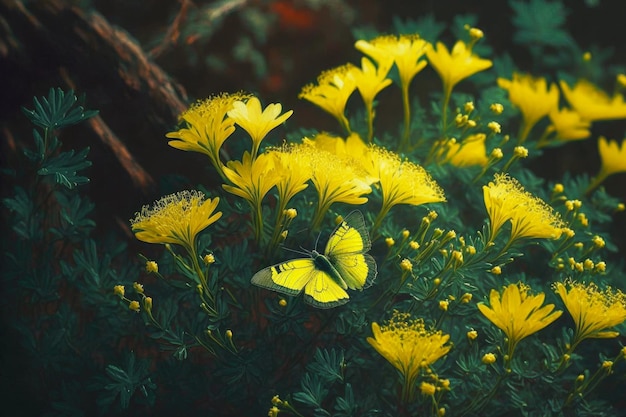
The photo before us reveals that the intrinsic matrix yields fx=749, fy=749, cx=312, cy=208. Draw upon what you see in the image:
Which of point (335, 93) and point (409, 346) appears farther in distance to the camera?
point (335, 93)

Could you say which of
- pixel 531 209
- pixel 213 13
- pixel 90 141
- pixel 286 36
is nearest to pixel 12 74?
pixel 90 141

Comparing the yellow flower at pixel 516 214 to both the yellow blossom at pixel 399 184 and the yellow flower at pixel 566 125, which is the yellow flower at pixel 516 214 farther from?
the yellow flower at pixel 566 125

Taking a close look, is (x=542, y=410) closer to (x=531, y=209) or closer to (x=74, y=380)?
(x=531, y=209)

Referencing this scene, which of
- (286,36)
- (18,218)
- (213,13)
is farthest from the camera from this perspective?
(286,36)

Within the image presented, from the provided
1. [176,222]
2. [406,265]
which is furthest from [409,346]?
[176,222]

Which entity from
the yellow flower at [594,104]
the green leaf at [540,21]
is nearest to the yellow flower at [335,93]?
the yellow flower at [594,104]

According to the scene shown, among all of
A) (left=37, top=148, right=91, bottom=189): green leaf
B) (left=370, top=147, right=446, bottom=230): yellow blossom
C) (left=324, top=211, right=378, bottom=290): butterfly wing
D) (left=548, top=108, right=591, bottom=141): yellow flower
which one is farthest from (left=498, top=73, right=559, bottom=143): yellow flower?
(left=37, top=148, right=91, bottom=189): green leaf

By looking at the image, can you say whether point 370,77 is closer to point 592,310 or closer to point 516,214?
point 516,214
